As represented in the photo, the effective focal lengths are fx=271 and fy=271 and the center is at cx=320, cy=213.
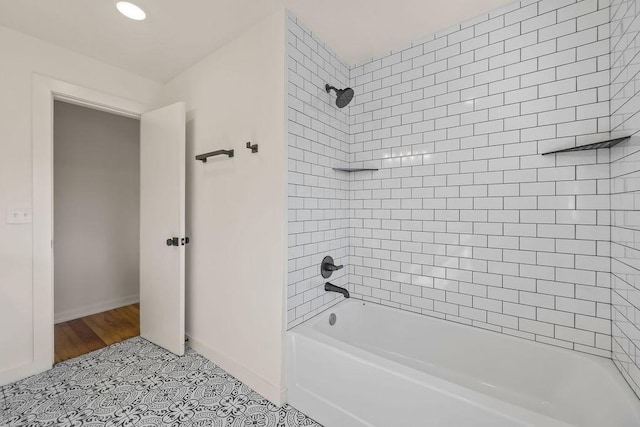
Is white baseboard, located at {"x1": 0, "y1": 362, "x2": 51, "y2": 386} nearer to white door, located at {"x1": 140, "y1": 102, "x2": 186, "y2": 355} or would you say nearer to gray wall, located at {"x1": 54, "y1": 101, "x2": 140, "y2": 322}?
white door, located at {"x1": 140, "y1": 102, "x2": 186, "y2": 355}

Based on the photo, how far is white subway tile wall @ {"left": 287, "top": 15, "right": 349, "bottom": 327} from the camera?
1.77m

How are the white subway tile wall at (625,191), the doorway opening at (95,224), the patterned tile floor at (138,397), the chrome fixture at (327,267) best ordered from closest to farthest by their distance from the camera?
the white subway tile wall at (625,191)
the patterned tile floor at (138,397)
the chrome fixture at (327,267)
the doorway opening at (95,224)

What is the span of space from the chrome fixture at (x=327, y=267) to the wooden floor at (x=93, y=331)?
79.9 inches

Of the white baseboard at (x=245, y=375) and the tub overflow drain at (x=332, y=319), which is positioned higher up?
the tub overflow drain at (x=332, y=319)

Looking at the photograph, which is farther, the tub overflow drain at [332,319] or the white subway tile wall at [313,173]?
the tub overflow drain at [332,319]

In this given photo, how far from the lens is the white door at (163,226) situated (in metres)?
2.22

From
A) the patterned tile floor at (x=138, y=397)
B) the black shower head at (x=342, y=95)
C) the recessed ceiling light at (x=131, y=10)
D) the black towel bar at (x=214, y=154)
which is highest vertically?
the recessed ceiling light at (x=131, y=10)

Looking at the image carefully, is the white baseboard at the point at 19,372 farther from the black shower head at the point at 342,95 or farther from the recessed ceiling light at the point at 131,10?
the black shower head at the point at 342,95

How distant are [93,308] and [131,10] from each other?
3167 millimetres

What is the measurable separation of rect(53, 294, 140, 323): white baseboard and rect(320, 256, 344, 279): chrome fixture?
9.68ft

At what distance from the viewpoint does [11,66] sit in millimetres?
1895

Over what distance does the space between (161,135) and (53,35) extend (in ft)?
3.01

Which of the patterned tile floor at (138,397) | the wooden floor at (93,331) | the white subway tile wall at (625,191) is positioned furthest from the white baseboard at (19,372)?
the white subway tile wall at (625,191)

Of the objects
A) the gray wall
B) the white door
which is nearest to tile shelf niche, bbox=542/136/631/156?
the white door
